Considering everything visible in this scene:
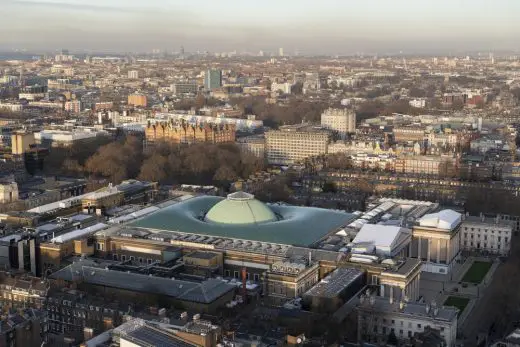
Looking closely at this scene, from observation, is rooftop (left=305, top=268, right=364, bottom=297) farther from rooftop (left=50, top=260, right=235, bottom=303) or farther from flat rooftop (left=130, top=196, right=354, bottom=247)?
rooftop (left=50, top=260, right=235, bottom=303)

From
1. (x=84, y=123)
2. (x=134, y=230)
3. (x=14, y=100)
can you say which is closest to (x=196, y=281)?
(x=134, y=230)

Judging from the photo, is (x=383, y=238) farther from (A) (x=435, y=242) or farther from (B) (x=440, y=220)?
(B) (x=440, y=220)

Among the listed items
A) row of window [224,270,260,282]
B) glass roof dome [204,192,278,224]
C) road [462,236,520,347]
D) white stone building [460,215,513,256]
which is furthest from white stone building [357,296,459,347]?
white stone building [460,215,513,256]

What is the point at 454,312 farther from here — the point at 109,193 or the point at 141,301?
the point at 109,193

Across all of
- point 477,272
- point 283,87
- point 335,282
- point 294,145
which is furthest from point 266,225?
point 283,87

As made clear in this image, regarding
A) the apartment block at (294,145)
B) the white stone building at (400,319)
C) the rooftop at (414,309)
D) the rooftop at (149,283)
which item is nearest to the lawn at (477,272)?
the rooftop at (414,309)

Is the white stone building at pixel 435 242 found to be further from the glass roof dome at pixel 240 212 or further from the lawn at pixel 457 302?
the glass roof dome at pixel 240 212

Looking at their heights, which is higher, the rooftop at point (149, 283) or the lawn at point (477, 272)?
the rooftop at point (149, 283)
